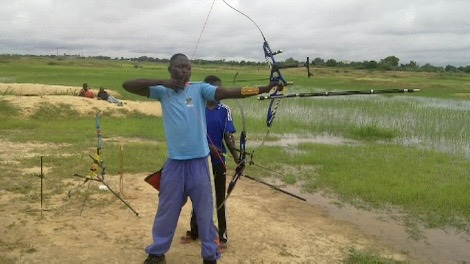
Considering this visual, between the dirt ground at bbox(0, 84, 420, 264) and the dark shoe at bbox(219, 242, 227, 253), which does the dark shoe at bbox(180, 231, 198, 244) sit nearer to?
the dirt ground at bbox(0, 84, 420, 264)

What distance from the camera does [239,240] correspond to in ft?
18.2

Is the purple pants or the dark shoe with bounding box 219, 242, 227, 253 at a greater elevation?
the purple pants

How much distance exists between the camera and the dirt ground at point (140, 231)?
4942 millimetres

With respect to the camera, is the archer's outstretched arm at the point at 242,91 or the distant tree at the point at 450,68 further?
the distant tree at the point at 450,68

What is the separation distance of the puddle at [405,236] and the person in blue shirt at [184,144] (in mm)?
3135

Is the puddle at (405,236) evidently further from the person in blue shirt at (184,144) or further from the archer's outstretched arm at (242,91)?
the archer's outstretched arm at (242,91)

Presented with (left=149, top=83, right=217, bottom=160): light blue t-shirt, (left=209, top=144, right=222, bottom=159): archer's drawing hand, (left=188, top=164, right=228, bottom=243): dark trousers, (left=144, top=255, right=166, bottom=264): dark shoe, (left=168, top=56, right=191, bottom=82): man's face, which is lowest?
(left=144, top=255, right=166, bottom=264): dark shoe

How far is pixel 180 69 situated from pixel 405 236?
14.2 feet

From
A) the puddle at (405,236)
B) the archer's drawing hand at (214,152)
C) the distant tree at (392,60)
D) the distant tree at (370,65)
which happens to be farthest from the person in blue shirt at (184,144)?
the distant tree at (392,60)

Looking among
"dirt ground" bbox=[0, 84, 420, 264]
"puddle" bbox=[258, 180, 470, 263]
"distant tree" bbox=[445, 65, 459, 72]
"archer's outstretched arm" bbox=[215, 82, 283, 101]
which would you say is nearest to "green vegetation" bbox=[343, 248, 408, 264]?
"dirt ground" bbox=[0, 84, 420, 264]

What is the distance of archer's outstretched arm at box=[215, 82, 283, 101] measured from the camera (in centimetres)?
379

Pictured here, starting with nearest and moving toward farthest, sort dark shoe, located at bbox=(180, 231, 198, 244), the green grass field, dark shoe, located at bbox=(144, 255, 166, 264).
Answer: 1. dark shoe, located at bbox=(144, 255, 166, 264)
2. dark shoe, located at bbox=(180, 231, 198, 244)
3. the green grass field

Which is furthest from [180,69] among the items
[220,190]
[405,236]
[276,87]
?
[405,236]

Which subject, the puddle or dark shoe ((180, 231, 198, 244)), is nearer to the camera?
dark shoe ((180, 231, 198, 244))
